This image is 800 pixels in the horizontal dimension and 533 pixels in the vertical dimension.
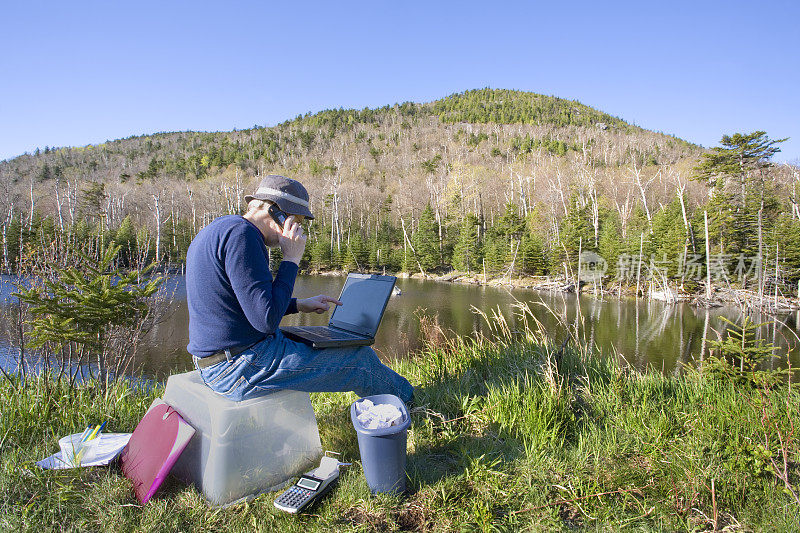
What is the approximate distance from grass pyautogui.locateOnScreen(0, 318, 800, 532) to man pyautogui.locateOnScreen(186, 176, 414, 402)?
0.51 meters

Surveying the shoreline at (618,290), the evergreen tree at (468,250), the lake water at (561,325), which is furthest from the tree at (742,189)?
the evergreen tree at (468,250)

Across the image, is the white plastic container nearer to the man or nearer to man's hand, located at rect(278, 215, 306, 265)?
the man

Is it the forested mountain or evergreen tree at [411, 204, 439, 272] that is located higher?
the forested mountain

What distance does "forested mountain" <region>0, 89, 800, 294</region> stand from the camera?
28689mm

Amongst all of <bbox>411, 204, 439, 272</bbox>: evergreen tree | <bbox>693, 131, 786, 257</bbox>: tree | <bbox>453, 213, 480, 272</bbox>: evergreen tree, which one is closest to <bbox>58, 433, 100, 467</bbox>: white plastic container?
<bbox>693, 131, 786, 257</bbox>: tree

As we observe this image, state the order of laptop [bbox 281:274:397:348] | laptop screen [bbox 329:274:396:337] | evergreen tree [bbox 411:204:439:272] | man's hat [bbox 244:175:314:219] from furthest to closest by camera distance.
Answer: evergreen tree [bbox 411:204:439:272], laptop screen [bbox 329:274:396:337], laptop [bbox 281:274:397:348], man's hat [bbox 244:175:314:219]

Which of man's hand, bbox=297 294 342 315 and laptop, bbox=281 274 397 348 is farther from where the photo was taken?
man's hand, bbox=297 294 342 315

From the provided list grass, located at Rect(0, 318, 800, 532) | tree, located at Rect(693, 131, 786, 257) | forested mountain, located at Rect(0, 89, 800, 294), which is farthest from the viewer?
forested mountain, located at Rect(0, 89, 800, 294)

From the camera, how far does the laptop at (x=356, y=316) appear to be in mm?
2254

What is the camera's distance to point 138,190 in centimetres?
6000

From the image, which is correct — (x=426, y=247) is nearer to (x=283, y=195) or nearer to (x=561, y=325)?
(x=561, y=325)

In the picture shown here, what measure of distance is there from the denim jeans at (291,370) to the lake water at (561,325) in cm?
496

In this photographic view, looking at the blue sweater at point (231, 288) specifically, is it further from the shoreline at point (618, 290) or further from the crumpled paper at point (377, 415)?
the shoreline at point (618, 290)

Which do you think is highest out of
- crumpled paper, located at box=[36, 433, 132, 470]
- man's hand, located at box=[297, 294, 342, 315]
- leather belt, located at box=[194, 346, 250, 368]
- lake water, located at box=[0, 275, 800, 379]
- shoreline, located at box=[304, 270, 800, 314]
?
man's hand, located at box=[297, 294, 342, 315]
